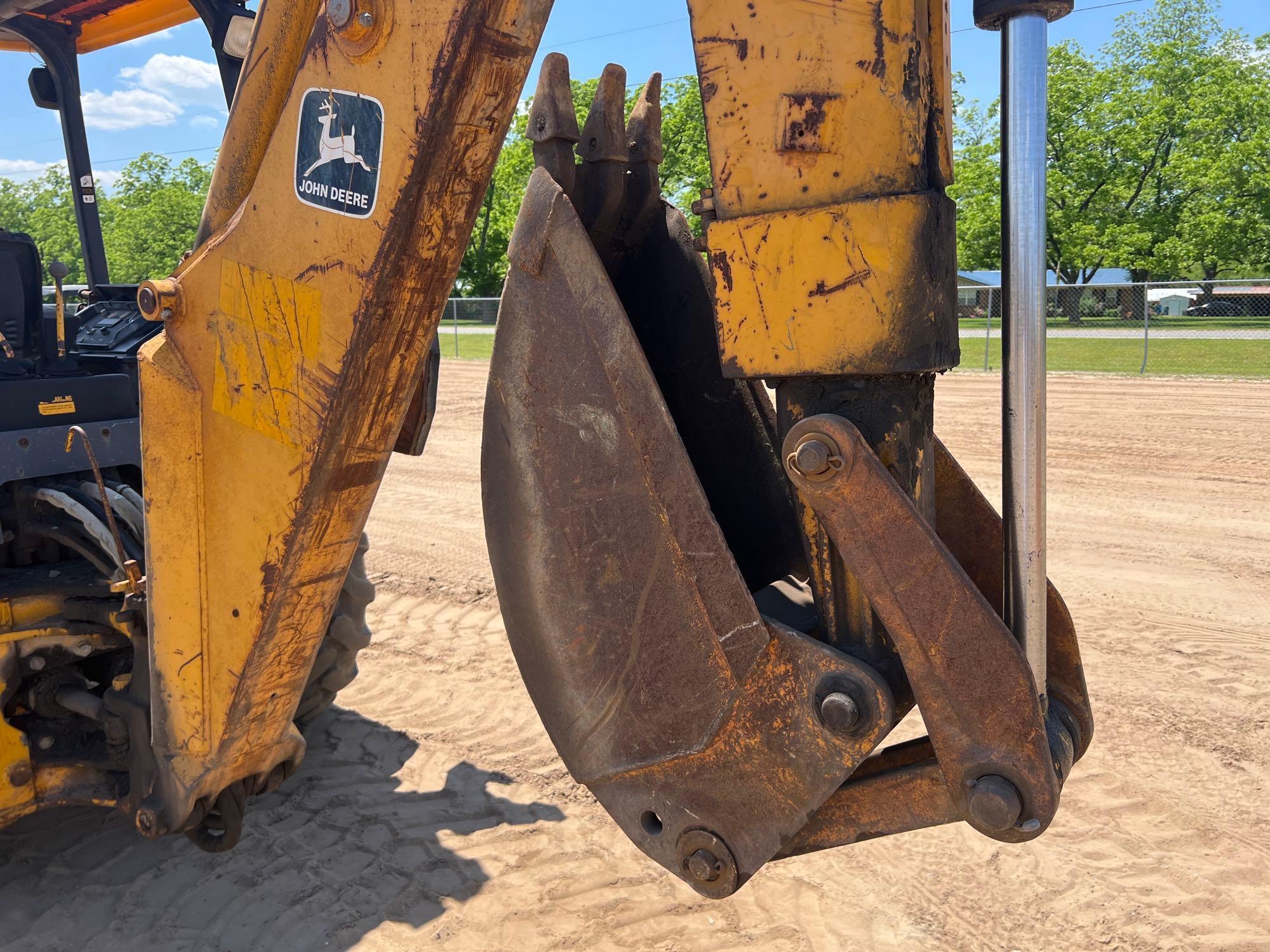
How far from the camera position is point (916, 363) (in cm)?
158

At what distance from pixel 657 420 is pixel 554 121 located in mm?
606

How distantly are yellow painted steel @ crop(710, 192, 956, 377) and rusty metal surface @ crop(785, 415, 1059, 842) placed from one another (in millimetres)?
118

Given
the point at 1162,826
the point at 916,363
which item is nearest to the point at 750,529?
the point at 916,363

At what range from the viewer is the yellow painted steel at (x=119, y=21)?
3.80 meters

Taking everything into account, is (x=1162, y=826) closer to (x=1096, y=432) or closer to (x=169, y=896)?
(x=169, y=896)

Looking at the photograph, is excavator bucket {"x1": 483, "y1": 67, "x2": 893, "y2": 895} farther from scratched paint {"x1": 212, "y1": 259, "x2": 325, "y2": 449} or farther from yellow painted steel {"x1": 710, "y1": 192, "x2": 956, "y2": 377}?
scratched paint {"x1": 212, "y1": 259, "x2": 325, "y2": 449}

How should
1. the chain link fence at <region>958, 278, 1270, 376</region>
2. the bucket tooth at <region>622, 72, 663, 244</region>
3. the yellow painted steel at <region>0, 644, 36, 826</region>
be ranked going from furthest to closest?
the chain link fence at <region>958, 278, 1270, 376</region> → the yellow painted steel at <region>0, 644, 36, 826</region> → the bucket tooth at <region>622, 72, 663, 244</region>

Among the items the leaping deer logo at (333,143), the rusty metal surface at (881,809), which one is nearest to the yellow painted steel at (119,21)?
the leaping deer logo at (333,143)

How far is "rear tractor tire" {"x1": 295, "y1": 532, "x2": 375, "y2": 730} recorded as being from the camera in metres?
3.79

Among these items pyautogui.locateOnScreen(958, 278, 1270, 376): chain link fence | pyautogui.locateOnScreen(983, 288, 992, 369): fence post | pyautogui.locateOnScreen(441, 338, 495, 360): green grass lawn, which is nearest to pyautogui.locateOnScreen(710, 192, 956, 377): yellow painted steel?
pyautogui.locateOnScreen(958, 278, 1270, 376): chain link fence

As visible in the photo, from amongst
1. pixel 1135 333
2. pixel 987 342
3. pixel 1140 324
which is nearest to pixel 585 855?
pixel 987 342

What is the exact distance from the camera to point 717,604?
176 centimetres

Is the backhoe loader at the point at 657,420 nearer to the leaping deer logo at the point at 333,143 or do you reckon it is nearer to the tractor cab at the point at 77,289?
the leaping deer logo at the point at 333,143

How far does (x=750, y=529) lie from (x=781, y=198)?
92 cm
